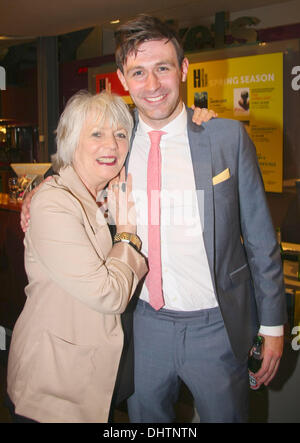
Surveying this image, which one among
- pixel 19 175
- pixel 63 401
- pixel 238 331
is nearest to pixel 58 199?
pixel 63 401

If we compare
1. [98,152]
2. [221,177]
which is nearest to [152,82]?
[98,152]

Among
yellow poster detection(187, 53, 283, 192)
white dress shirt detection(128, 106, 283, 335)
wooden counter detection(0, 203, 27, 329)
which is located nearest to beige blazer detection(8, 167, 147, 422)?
white dress shirt detection(128, 106, 283, 335)

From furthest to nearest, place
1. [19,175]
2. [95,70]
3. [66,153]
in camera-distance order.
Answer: [95,70] → [19,175] → [66,153]

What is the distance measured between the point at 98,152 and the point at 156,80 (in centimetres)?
35

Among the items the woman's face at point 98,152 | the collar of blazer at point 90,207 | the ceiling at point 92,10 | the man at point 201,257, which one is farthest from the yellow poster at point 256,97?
the collar of blazer at point 90,207

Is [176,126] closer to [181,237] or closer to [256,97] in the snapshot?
[181,237]

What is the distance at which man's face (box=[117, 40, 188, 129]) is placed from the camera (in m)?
1.55

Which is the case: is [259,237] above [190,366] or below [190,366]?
above

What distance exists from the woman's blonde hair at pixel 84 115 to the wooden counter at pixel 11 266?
1813mm

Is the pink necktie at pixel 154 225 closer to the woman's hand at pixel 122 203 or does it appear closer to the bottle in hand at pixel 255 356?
the woman's hand at pixel 122 203

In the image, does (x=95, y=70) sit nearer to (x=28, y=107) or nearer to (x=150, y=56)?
(x=28, y=107)

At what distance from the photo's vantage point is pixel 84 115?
154 centimetres
